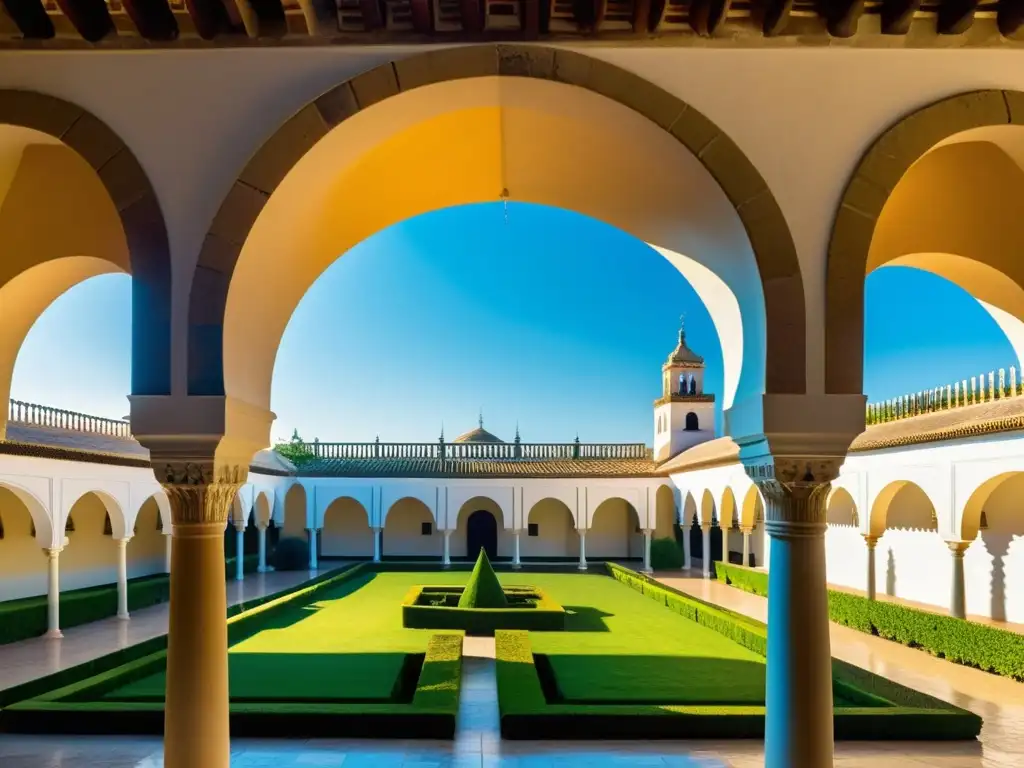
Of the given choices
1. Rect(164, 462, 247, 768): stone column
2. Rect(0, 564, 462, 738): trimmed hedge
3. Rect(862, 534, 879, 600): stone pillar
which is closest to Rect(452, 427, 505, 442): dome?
Rect(862, 534, 879, 600): stone pillar

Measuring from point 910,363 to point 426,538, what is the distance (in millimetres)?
20824

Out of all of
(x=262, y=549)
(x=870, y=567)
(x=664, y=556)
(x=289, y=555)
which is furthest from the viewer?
(x=289, y=555)

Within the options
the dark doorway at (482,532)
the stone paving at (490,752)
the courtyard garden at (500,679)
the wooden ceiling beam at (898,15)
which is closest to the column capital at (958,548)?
the courtyard garden at (500,679)

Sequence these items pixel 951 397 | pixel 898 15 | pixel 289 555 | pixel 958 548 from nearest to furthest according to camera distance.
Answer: pixel 898 15 → pixel 958 548 → pixel 951 397 → pixel 289 555

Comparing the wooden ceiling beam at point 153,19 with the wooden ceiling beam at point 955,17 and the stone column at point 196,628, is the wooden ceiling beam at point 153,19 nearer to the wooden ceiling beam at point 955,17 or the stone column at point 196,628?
the stone column at point 196,628

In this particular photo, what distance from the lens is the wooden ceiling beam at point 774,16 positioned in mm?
4508

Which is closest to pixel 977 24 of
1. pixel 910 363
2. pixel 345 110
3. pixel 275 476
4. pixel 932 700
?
pixel 345 110

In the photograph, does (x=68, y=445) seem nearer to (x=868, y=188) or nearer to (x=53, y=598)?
(x=53, y=598)

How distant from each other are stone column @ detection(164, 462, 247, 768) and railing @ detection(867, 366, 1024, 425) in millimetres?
15037

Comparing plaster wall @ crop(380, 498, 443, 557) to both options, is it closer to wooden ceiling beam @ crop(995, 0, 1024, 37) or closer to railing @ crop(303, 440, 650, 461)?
railing @ crop(303, 440, 650, 461)

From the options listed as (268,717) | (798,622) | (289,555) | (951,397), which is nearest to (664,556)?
(289,555)

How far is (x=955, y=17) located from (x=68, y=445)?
20.6 meters

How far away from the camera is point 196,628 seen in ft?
15.9

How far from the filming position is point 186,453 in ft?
16.0
